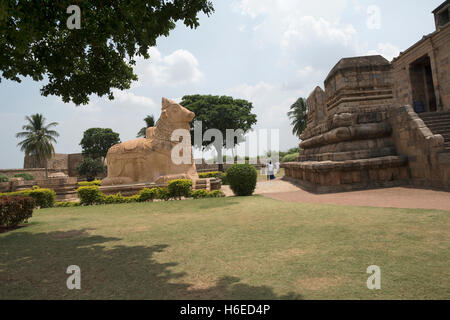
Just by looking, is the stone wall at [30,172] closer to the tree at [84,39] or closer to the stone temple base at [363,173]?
the tree at [84,39]

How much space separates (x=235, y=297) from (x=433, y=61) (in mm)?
17192

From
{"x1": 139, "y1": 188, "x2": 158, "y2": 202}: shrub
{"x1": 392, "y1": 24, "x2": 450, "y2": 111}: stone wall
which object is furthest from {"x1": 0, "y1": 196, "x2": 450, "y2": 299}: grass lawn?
{"x1": 392, "y1": 24, "x2": 450, "y2": 111}: stone wall

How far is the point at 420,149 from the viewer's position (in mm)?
7316

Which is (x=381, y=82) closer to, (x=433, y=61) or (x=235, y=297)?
(x=433, y=61)

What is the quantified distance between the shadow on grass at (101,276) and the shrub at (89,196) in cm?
586

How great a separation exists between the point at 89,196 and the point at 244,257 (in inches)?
342

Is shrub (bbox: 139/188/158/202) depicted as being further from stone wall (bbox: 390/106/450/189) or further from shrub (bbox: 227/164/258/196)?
stone wall (bbox: 390/106/450/189)

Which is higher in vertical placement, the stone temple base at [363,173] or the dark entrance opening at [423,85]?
the dark entrance opening at [423,85]

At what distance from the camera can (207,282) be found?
2.44 metres

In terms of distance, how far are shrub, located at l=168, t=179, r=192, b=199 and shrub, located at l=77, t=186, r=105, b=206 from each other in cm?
270

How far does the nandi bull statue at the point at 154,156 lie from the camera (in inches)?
451

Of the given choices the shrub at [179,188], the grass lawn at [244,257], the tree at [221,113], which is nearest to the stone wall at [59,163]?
the tree at [221,113]

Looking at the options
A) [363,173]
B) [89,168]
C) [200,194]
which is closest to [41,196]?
[200,194]
